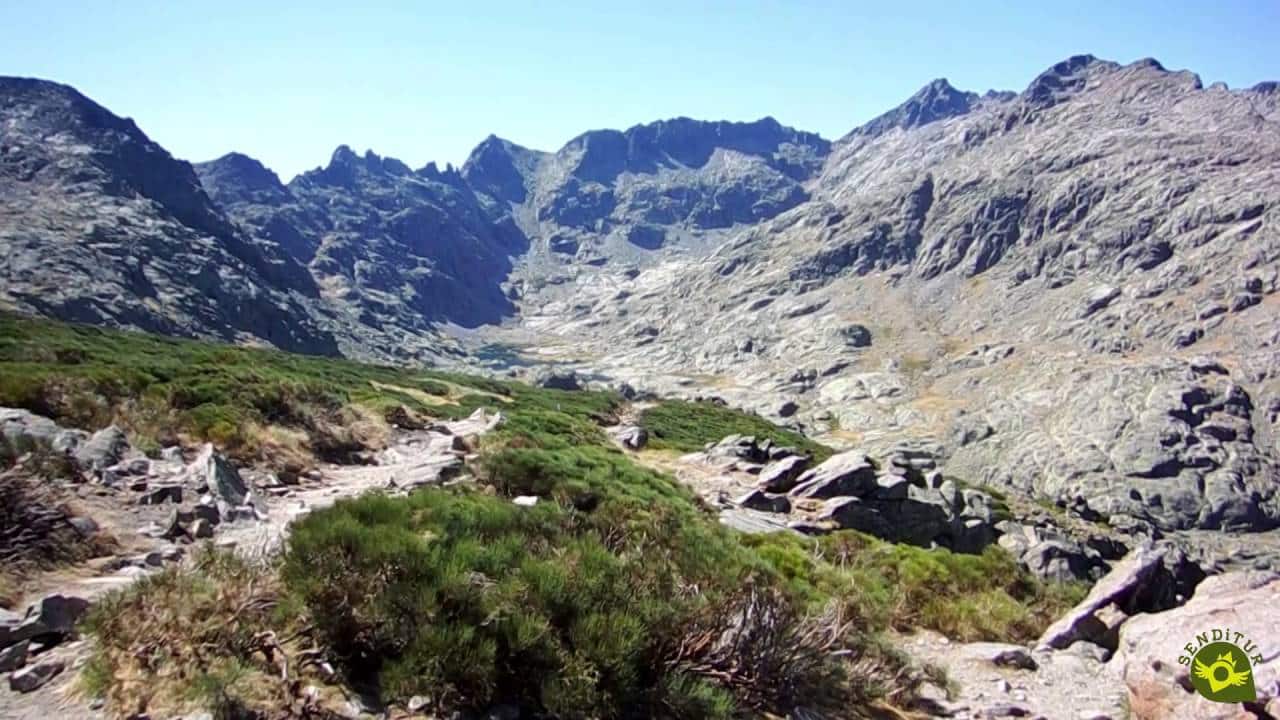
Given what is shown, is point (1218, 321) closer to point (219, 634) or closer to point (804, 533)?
point (804, 533)

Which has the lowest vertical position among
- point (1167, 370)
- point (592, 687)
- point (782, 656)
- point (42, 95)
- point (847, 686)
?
point (1167, 370)

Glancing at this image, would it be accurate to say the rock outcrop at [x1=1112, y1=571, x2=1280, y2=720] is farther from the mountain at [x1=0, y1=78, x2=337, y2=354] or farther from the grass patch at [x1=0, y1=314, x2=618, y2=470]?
the mountain at [x1=0, y1=78, x2=337, y2=354]

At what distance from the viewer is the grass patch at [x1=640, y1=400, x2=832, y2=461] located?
4625cm

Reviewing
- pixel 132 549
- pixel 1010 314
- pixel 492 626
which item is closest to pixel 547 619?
pixel 492 626

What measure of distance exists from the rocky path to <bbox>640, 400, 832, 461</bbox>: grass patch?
78.0 ft

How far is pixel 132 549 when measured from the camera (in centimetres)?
852

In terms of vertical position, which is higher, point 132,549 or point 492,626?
point 492,626

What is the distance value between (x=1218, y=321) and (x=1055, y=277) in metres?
43.7

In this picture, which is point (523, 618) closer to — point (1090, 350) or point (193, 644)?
point (193, 644)

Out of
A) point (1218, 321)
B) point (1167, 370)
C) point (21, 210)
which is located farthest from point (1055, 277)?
point (21, 210)

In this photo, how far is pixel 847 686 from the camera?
729 cm

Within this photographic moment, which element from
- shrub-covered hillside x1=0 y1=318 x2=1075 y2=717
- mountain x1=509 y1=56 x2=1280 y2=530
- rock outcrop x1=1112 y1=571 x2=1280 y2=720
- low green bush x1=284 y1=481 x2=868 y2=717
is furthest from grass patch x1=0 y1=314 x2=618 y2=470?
mountain x1=509 y1=56 x2=1280 y2=530

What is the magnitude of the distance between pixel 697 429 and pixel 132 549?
164 ft

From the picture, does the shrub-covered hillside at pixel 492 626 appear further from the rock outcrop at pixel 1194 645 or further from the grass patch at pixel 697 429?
the grass patch at pixel 697 429
